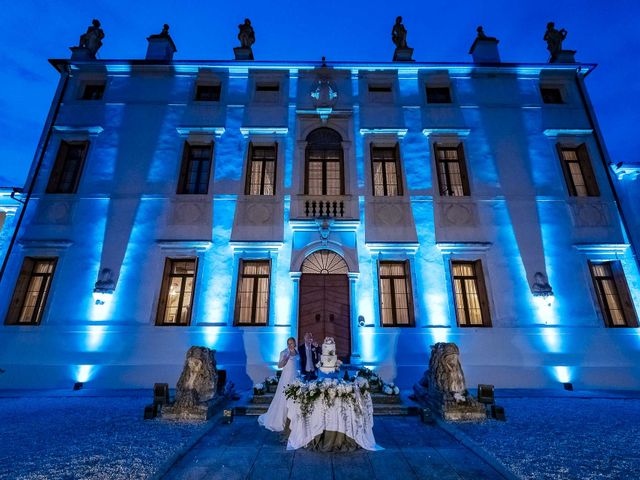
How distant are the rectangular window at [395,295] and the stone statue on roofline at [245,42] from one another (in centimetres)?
→ 1027

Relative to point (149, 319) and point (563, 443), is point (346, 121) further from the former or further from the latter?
point (563, 443)

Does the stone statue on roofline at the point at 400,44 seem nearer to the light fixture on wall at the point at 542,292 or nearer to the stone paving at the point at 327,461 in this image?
the light fixture on wall at the point at 542,292

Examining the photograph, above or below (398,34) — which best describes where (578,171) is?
below

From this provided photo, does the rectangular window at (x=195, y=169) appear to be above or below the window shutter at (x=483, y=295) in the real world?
above

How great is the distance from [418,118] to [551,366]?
9239 millimetres

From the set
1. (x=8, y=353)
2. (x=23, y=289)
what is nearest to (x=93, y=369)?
(x=8, y=353)

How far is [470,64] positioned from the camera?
1246cm

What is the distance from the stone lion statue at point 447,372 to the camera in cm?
643

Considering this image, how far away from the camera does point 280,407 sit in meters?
5.61

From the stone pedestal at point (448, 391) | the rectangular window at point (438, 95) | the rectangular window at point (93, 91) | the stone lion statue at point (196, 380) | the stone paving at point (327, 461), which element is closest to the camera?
the stone paving at point (327, 461)

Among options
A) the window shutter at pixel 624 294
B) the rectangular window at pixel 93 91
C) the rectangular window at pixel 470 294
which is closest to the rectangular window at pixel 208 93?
the rectangular window at pixel 93 91

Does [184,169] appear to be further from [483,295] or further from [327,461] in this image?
[483,295]

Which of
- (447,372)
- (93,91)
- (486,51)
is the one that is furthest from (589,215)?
(93,91)

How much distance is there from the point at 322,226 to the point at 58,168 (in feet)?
31.9
